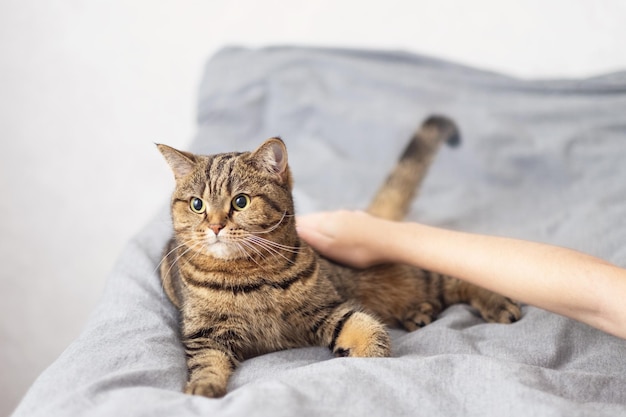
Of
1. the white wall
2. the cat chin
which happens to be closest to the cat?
the cat chin

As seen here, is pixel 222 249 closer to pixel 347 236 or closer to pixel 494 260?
pixel 347 236

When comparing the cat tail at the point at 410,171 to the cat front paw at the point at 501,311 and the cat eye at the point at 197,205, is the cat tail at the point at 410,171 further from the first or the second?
the cat eye at the point at 197,205

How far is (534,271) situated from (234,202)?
0.59 meters

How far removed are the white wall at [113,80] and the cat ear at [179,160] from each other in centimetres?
132

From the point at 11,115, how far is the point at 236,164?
1.57 metres

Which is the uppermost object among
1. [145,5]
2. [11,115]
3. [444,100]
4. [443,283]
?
[145,5]

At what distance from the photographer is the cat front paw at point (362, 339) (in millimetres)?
1144

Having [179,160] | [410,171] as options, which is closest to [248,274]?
[179,160]

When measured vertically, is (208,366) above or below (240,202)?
below

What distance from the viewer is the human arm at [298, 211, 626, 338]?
111 centimetres

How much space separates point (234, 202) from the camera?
1.22 m

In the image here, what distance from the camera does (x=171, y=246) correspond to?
1.44 meters

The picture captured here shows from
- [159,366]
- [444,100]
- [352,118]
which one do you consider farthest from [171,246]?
[444,100]

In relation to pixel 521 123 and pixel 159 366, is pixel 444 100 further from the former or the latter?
pixel 159 366
